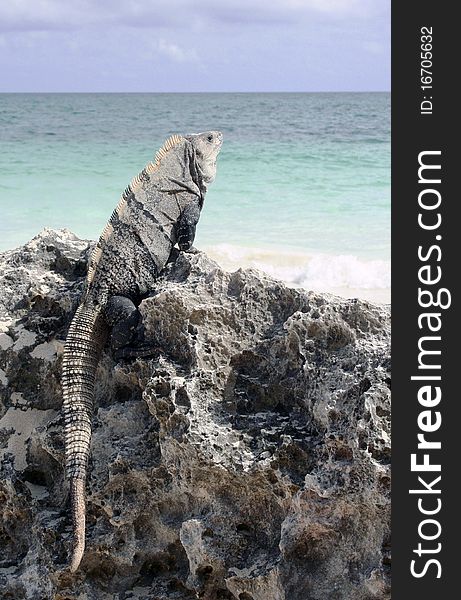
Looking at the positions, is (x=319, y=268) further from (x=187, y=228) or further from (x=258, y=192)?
(x=187, y=228)

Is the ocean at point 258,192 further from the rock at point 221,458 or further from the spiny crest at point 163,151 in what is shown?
the rock at point 221,458

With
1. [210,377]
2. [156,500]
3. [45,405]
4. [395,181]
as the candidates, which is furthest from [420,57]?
[45,405]

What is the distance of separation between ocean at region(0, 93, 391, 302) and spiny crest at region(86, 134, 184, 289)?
5.26m

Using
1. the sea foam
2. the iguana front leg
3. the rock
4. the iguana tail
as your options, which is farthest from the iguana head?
the sea foam

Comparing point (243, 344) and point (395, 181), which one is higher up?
point (395, 181)

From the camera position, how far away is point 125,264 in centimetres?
338

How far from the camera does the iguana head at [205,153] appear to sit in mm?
3896

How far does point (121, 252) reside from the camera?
342 cm

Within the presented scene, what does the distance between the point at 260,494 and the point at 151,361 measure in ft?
2.17

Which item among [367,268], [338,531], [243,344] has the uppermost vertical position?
[367,268]

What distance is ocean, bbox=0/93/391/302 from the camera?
1045 cm

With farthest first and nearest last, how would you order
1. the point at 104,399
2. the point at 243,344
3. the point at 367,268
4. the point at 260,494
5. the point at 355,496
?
the point at 367,268 → the point at 104,399 → the point at 243,344 → the point at 260,494 → the point at 355,496

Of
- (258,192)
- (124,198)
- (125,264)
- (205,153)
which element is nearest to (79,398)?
(125,264)

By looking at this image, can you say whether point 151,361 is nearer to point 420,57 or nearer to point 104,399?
point 104,399
